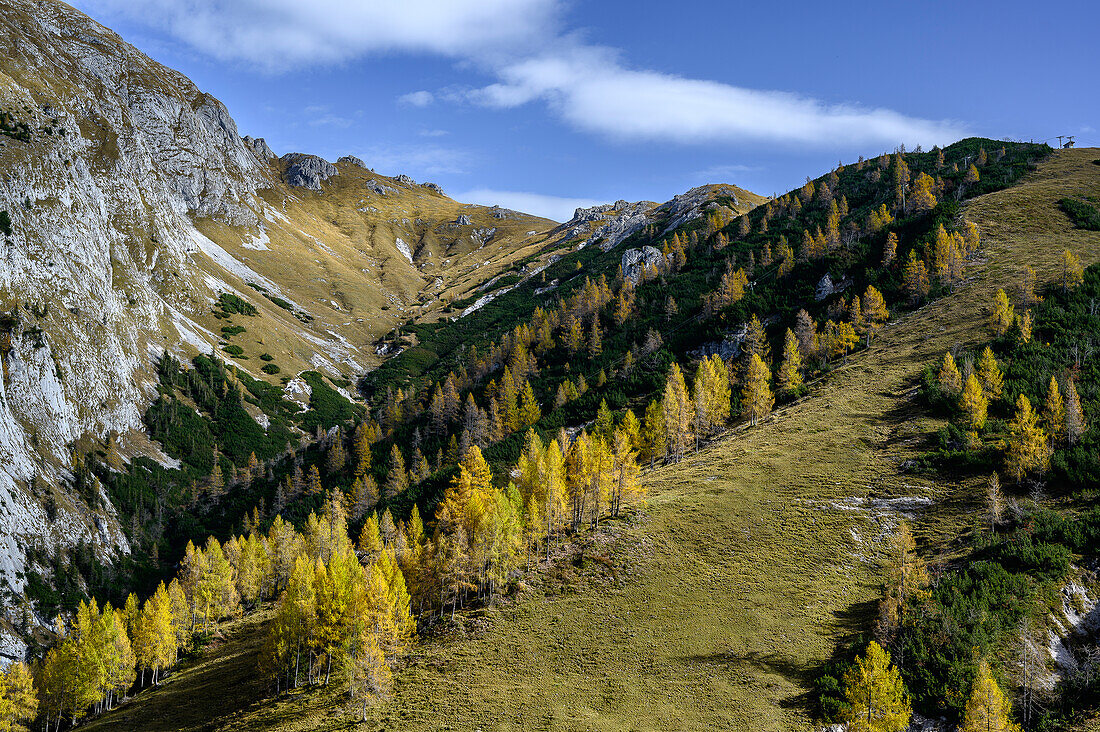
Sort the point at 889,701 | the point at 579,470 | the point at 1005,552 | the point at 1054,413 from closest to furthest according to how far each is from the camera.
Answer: the point at 889,701 < the point at 1005,552 < the point at 1054,413 < the point at 579,470

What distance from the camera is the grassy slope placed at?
46062mm

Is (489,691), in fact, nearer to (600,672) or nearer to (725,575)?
(600,672)

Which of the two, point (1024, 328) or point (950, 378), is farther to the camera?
point (1024, 328)

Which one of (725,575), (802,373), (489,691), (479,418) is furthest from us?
(479,418)

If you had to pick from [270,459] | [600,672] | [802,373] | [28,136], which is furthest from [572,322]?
[28,136]

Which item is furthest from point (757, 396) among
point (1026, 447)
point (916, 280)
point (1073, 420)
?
point (916, 280)

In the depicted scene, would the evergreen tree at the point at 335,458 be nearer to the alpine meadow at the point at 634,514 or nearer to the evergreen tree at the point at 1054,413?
the alpine meadow at the point at 634,514

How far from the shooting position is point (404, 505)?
10556 centimetres

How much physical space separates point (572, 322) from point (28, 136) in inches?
6492

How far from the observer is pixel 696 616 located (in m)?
55.5

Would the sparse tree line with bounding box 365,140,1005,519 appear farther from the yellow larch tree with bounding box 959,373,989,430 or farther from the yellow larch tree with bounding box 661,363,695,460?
the yellow larch tree with bounding box 959,373,989,430

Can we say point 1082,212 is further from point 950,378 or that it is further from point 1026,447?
point 1026,447

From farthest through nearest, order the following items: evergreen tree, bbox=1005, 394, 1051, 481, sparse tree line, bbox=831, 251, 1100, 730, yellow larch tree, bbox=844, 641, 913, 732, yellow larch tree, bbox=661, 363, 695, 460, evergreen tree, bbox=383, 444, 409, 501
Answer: evergreen tree, bbox=383, 444, 409, 501, yellow larch tree, bbox=661, 363, 695, 460, evergreen tree, bbox=1005, 394, 1051, 481, sparse tree line, bbox=831, 251, 1100, 730, yellow larch tree, bbox=844, 641, 913, 732

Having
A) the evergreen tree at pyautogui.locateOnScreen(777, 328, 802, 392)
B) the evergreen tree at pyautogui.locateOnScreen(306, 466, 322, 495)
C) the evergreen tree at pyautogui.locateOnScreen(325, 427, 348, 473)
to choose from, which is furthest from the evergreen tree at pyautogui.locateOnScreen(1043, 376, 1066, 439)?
the evergreen tree at pyautogui.locateOnScreen(325, 427, 348, 473)
